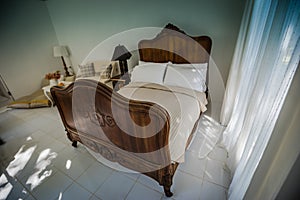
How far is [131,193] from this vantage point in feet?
4.51

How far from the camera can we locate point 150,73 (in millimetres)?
2207

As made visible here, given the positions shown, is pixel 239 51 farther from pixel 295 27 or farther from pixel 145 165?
pixel 145 165

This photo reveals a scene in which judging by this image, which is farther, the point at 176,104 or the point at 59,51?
the point at 59,51

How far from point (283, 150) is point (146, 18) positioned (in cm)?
274

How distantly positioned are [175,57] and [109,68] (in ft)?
4.64

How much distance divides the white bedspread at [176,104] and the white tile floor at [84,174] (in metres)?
0.44

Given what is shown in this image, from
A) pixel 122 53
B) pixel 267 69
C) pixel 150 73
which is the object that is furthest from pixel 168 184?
pixel 122 53

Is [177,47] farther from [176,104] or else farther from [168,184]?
[168,184]

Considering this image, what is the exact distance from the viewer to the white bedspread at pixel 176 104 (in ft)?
4.06

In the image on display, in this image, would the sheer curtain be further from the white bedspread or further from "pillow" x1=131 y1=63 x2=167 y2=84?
"pillow" x1=131 y1=63 x2=167 y2=84

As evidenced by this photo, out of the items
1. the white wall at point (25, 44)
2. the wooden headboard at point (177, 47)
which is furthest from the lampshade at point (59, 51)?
the wooden headboard at point (177, 47)

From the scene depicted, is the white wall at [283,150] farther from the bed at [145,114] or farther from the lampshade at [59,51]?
the lampshade at [59,51]

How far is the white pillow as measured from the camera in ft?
6.68

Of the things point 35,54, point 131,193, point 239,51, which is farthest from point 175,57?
point 35,54
